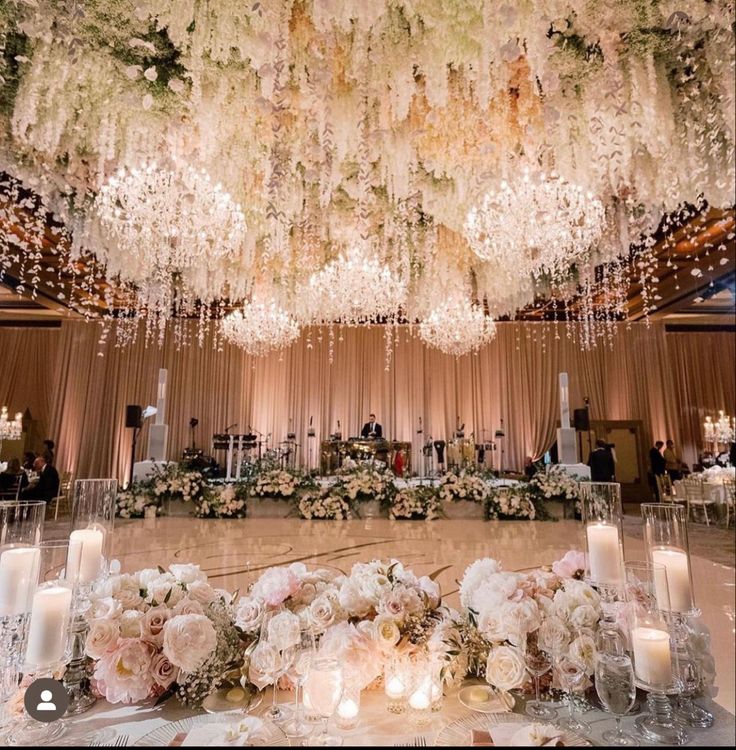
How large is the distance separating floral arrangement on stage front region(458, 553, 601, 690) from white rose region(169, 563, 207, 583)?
90 cm

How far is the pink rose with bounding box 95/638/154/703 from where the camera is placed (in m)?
1.33

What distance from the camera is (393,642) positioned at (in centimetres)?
138

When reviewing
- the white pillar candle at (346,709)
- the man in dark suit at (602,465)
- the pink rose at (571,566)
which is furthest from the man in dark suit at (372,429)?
the white pillar candle at (346,709)

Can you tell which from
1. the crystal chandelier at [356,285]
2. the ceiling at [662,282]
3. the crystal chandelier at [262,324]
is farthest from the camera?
the crystal chandelier at [262,324]

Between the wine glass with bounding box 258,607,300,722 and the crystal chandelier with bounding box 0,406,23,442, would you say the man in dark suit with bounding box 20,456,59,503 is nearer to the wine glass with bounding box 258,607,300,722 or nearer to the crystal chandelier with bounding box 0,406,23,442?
the crystal chandelier with bounding box 0,406,23,442

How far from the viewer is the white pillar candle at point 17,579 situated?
1370mm

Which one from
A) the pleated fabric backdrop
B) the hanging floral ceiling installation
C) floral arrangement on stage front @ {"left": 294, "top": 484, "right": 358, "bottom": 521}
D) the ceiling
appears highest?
the ceiling

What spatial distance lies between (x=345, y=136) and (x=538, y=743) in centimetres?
407

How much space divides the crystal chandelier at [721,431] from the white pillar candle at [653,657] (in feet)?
40.9

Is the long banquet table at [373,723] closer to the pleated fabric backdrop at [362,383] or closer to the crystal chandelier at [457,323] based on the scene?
the crystal chandelier at [457,323]

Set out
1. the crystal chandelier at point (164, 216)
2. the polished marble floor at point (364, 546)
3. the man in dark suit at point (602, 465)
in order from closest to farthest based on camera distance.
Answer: the polished marble floor at point (364, 546)
the crystal chandelier at point (164, 216)
the man in dark suit at point (602, 465)

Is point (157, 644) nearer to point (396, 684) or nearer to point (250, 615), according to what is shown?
point (250, 615)

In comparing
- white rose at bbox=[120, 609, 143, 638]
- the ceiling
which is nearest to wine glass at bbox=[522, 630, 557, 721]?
white rose at bbox=[120, 609, 143, 638]

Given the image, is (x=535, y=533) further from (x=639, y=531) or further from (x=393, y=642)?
(x=393, y=642)
